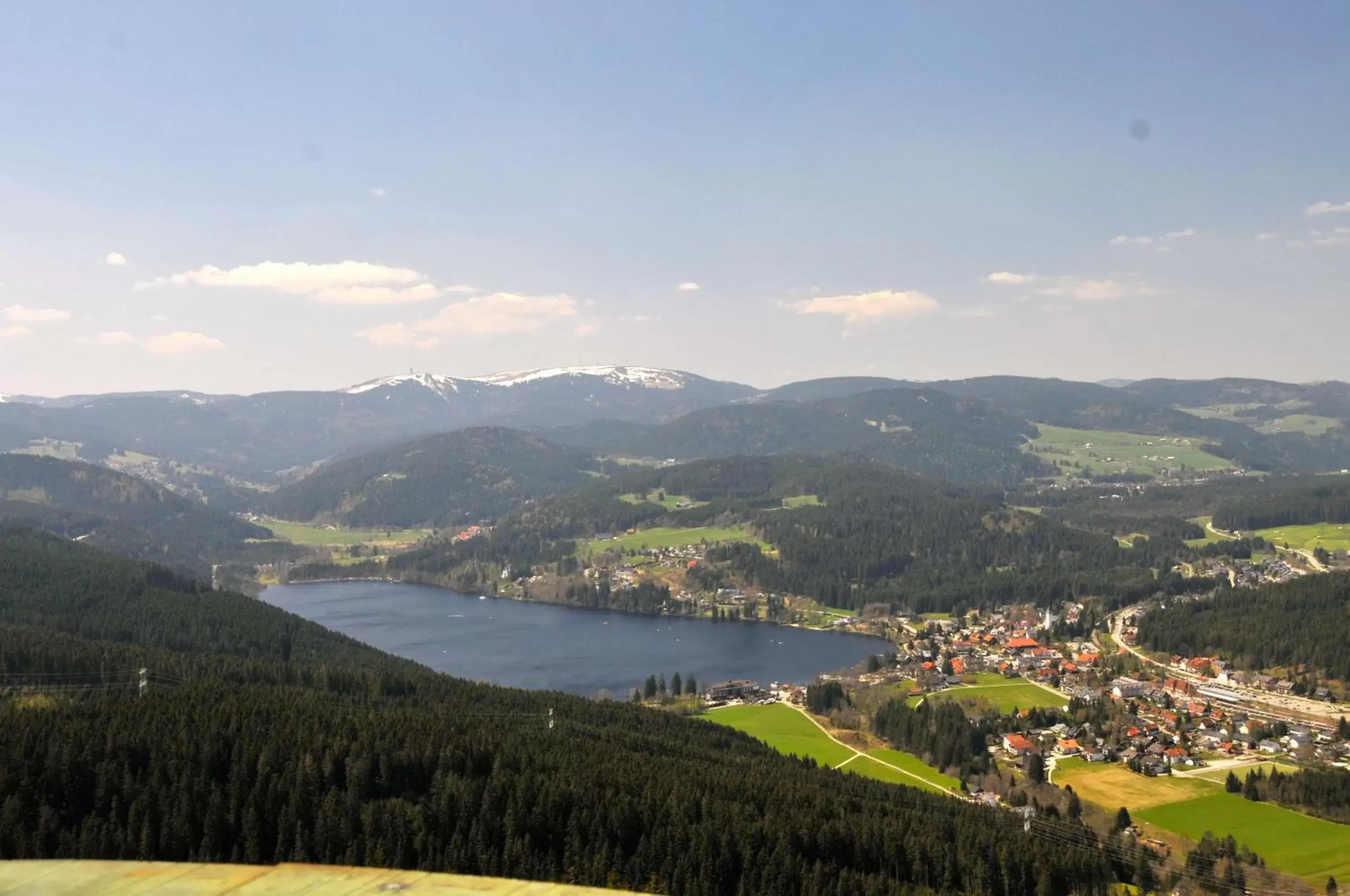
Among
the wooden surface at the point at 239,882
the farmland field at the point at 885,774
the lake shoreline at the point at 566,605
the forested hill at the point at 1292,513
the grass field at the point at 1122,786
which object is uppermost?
the forested hill at the point at 1292,513

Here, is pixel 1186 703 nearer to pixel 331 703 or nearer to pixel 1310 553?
pixel 331 703

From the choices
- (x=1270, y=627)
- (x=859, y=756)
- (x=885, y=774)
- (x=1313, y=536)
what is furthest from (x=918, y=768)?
(x=1313, y=536)

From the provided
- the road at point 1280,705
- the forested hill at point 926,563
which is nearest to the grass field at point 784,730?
the road at point 1280,705

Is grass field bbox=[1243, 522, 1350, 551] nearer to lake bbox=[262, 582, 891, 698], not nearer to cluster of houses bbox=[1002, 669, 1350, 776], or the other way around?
lake bbox=[262, 582, 891, 698]

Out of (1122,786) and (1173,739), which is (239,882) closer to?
(1122,786)

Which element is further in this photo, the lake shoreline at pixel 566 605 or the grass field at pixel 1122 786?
the lake shoreline at pixel 566 605

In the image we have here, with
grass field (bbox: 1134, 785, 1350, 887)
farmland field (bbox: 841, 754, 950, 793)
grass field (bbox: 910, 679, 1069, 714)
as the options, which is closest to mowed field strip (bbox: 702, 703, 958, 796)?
farmland field (bbox: 841, 754, 950, 793)

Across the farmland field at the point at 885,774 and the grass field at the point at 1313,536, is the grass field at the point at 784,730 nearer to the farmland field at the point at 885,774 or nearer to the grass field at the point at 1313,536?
the farmland field at the point at 885,774
